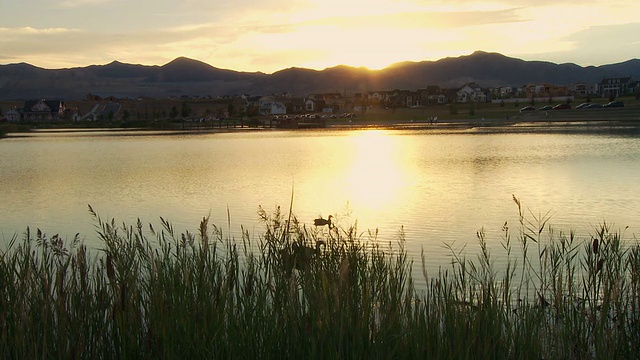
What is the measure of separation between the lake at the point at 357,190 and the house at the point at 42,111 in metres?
107

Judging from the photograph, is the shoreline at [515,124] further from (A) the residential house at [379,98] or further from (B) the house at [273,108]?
(A) the residential house at [379,98]

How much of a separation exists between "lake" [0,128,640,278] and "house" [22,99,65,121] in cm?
10740

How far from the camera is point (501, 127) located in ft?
269

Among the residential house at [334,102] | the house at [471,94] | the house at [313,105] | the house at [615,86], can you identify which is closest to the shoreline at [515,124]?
the residential house at [334,102]

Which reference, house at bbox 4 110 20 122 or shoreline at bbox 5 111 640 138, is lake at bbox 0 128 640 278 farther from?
house at bbox 4 110 20 122

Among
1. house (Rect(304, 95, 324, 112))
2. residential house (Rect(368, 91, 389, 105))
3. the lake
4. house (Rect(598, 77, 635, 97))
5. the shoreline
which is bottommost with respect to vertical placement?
the lake

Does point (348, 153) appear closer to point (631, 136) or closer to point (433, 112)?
point (631, 136)

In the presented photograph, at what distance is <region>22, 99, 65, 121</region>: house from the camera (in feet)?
483

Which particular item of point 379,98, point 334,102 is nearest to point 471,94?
point 379,98

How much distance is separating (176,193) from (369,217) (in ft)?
31.3

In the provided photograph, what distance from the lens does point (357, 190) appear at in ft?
86.8

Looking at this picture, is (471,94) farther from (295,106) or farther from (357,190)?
(357,190)

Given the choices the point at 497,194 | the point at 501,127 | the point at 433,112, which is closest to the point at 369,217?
the point at 497,194

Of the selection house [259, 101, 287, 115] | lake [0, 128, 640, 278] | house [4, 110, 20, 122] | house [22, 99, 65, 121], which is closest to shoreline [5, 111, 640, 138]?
lake [0, 128, 640, 278]
